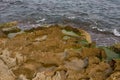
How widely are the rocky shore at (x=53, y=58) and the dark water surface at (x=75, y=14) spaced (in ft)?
26.2

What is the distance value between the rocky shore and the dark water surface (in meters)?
7.97

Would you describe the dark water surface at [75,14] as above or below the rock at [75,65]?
below

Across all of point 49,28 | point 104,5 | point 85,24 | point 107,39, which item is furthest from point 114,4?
point 49,28

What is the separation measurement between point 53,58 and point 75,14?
16382 millimetres

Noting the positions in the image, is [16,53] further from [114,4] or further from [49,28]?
[114,4]

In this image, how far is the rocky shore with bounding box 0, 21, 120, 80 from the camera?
12.6 meters

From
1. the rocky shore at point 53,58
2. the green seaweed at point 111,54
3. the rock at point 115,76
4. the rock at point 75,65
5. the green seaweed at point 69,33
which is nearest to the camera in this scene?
the rock at point 115,76

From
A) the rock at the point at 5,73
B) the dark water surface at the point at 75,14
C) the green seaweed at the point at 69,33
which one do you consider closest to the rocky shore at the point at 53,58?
the rock at the point at 5,73

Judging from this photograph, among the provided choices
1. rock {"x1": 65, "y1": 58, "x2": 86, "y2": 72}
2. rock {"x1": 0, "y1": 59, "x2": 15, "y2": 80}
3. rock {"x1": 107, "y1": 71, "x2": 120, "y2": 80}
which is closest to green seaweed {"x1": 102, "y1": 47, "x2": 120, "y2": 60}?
rock {"x1": 65, "y1": 58, "x2": 86, "y2": 72}

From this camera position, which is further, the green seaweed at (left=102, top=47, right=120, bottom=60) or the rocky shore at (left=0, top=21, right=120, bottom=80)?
the green seaweed at (left=102, top=47, right=120, bottom=60)

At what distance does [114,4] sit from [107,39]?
1007 cm

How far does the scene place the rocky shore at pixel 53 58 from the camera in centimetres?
1261

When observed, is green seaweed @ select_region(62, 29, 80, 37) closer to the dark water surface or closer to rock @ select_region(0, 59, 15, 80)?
rock @ select_region(0, 59, 15, 80)

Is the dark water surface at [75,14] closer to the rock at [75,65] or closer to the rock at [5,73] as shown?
the rock at [75,65]
